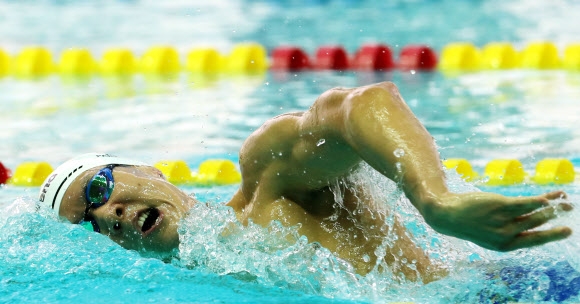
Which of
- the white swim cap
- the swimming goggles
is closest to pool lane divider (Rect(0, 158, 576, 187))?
the white swim cap

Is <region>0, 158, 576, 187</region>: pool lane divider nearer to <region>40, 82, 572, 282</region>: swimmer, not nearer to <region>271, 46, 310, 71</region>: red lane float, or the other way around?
<region>40, 82, 572, 282</region>: swimmer

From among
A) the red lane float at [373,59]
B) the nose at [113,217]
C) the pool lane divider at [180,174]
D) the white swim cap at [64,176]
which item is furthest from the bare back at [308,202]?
the red lane float at [373,59]

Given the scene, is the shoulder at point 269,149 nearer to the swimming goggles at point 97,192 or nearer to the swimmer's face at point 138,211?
the swimmer's face at point 138,211

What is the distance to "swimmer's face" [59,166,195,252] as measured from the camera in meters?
2.16

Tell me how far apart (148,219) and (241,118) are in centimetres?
295

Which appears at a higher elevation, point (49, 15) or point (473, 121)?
point (49, 15)

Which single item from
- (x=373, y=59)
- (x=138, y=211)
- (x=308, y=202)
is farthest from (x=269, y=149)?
(x=373, y=59)

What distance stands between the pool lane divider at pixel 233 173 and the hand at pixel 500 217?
2119 millimetres

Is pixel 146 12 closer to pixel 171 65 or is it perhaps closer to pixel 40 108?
pixel 171 65

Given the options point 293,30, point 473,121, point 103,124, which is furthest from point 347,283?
point 293,30

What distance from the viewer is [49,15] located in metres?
10.3

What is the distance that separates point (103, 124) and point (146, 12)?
5599 mm

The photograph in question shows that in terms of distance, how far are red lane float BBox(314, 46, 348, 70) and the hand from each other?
5091 mm

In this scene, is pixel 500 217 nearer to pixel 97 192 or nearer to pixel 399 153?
pixel 399 153
